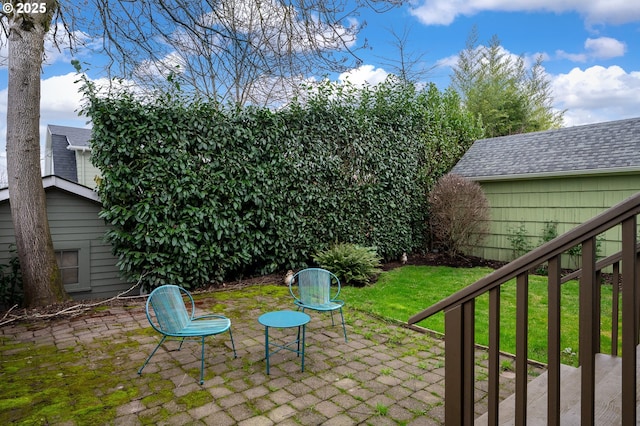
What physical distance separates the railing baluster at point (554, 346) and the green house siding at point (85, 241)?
261 inches

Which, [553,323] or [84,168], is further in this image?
[84,168]

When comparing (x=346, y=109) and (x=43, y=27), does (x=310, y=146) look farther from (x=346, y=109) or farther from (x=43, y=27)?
(x=43, y=27)

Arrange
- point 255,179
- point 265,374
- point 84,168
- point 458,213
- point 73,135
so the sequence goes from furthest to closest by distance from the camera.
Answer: point 73,135 → point 84,168 → point 458,213 → point 255,179 → point 265,374

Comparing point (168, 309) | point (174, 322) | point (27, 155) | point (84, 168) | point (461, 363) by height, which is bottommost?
point (174, 322)

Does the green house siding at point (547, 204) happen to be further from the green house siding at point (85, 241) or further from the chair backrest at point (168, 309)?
the green house siding at point (85, 241)

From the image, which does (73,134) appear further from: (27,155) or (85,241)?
(27,155)

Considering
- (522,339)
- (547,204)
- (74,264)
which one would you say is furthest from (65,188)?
(547,204)

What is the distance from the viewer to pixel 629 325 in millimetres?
1342

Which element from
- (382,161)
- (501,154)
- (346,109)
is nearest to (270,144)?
(346,109)

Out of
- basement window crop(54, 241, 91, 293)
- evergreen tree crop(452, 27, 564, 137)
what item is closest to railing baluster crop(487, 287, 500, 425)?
basement window crop(54, 241, 91, 293)

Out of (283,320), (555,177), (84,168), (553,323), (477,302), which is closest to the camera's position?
(553,323)

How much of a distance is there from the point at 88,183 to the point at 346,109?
1099 cm

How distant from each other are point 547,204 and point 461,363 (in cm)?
791

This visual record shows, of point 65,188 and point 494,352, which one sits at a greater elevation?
point 65,188
